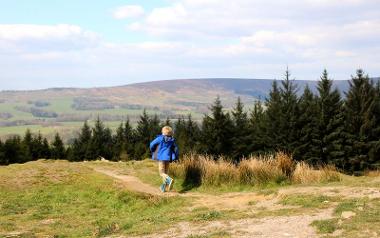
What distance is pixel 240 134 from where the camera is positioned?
51.7 meters

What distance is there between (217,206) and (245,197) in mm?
1166

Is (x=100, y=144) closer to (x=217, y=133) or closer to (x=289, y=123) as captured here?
(x=217, y=133)

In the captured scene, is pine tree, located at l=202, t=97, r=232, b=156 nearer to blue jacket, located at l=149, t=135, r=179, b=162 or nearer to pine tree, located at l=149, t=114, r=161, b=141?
pine tree, located at l=149, t=114, r=161, b=141

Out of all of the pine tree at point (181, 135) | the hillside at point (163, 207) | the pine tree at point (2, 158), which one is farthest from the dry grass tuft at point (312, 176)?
the pine tree at point (2, 158)

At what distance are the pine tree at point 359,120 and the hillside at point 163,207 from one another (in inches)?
1233

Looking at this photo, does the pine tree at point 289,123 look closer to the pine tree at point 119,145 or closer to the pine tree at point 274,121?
the pine tree at point 274,121

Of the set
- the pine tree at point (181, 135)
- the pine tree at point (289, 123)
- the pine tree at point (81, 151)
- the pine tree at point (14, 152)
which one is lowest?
the pine tree at point (81, 151)

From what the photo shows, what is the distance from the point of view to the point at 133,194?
1297cm

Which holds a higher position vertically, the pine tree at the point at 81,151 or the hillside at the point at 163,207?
the hillside at the point at 163,207

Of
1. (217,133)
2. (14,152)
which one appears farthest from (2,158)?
(217,133)

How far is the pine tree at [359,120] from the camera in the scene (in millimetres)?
43000

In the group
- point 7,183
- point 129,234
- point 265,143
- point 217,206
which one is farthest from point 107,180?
point 265,143

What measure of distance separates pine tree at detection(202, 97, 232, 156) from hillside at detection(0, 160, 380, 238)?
32427 millimetres

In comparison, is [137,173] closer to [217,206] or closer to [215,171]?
[215,171]
